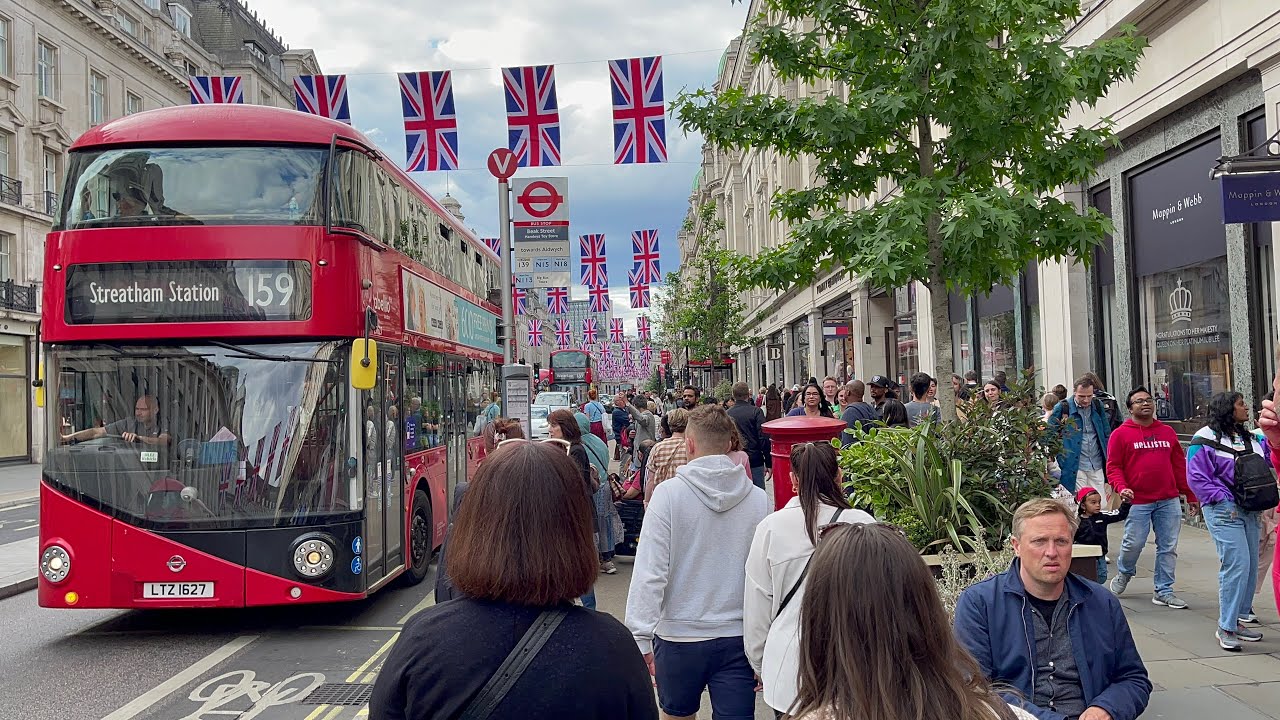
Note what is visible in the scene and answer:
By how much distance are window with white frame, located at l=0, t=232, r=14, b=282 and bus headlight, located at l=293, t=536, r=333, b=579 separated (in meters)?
30.7

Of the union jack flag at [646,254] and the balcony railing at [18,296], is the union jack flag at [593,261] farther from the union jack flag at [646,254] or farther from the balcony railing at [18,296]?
the balcony railing at [18,296]

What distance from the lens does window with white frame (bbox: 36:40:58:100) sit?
34.9 m

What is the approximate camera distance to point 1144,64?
13.5 meters

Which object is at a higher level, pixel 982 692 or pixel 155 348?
pixel 155 348

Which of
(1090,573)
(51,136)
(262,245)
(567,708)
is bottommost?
(1090,573)

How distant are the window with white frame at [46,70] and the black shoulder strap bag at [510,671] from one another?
129 ft

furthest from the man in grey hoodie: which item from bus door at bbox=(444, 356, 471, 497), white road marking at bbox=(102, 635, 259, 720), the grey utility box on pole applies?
bus door at bbox=(444, 356, 471, 497)

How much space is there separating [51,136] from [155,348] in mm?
33094

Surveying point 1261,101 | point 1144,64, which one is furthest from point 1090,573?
point 1144,64

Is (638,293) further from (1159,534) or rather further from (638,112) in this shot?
(1159,534)

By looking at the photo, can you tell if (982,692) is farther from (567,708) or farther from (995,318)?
(995,318)

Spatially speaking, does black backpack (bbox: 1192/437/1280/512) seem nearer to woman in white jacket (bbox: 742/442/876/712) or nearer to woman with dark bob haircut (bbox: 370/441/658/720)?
woman in white jacket (bbox: 742/442/876/712)

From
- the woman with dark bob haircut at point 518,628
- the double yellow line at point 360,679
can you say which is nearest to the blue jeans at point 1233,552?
the double yellow line at point 360,679

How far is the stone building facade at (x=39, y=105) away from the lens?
1298 inches
